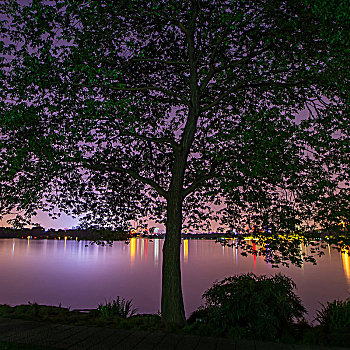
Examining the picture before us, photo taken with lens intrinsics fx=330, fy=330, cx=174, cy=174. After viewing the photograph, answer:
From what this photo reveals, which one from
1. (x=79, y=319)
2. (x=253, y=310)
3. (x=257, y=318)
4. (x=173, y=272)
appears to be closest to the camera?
(x=257, y=318)

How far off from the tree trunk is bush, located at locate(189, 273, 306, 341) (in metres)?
1.33

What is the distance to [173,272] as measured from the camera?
1065cm

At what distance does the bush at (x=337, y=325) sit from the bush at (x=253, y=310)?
33.0 inches

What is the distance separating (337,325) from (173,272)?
490cm

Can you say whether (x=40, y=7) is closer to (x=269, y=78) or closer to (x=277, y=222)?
(x=269, y=78)

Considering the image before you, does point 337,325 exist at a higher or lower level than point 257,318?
lower

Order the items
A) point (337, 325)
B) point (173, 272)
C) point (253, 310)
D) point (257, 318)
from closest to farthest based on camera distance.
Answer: point (257, 318), point (253, 310), point (337, 325), point (173, 272)

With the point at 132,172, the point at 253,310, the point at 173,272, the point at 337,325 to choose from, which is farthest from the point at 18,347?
the point at 337,325

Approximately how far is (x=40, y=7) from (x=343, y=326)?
12.5m

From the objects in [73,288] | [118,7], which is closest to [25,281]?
[73,288]

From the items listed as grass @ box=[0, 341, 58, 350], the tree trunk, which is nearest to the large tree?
the tree trunk

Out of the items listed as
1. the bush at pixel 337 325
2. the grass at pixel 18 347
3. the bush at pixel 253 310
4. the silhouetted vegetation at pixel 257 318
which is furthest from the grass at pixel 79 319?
the bush at pixel 337 325

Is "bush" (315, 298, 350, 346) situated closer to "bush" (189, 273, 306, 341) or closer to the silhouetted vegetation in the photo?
the silhouetted vegetation

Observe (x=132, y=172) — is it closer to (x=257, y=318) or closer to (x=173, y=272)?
(x=173, y=272)
